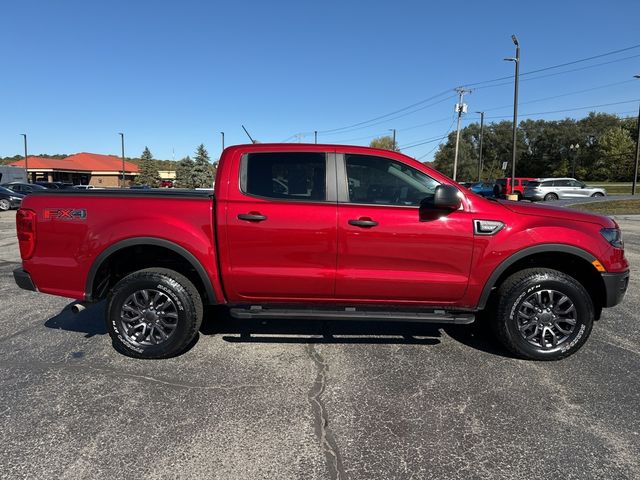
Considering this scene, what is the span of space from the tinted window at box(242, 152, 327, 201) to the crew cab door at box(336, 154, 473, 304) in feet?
0.65

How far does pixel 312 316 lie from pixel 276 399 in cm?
77

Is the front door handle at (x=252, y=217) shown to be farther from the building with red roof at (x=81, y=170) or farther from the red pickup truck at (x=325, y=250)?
the building with red roof at (x=81, y=170)

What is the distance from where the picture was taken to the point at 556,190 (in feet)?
105

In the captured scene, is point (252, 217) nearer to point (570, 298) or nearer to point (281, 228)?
point (281, 228)

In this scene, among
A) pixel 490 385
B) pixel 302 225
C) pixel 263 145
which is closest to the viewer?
pixel 490 385

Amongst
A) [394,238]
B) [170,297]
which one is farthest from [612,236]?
[170,297]

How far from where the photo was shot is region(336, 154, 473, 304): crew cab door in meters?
3.52

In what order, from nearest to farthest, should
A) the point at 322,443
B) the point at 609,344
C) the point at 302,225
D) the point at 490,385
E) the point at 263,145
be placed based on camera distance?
the point at 322,443, the point at 490,385, the point at 302,225, the point at 263,145, the point at 609,344

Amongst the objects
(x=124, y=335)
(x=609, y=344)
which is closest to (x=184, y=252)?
(x=124, y=335)

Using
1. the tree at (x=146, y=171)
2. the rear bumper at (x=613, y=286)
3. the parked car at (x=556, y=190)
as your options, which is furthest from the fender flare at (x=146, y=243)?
the tree at (x=146, y=171)

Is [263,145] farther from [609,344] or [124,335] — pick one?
[609,344]

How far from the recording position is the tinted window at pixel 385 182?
143 inches

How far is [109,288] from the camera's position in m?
4.02

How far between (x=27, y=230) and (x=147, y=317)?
4.25 feet
